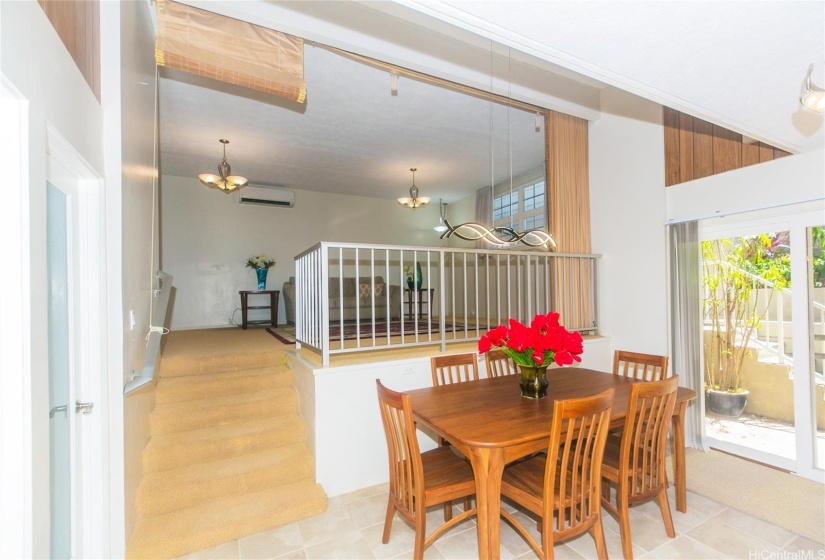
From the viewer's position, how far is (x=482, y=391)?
8.28 feet

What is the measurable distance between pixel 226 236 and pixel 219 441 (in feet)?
16.2

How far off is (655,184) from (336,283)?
4.85 metres

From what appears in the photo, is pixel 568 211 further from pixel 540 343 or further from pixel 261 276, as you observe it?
pixel 261 276

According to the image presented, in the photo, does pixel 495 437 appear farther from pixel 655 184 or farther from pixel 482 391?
pixel 655 184

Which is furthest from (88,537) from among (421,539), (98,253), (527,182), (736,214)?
(527,182)

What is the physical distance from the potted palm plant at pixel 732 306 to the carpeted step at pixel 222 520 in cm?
363

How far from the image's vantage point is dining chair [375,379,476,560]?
188 centimetres

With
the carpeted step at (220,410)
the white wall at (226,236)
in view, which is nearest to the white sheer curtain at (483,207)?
the white wall at (226,236)

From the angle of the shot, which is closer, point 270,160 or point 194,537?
point 194,537

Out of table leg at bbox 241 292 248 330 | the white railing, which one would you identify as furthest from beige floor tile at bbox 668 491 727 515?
table leg at bbox 241 292 248 330

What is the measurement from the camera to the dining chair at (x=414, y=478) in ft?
6.15

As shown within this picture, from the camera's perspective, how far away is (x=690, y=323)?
3471 millimetres

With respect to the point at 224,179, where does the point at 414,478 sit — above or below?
below

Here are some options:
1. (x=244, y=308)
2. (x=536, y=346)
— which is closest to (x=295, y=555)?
(x=536, y=346)
